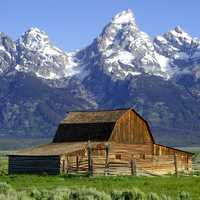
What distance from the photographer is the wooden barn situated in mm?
63656

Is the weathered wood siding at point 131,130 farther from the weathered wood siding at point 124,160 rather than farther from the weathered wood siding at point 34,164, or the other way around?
the weathered wood siding at point 34,164

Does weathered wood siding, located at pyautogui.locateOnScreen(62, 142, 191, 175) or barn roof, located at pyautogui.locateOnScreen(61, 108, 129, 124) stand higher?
barn roof, located at pyautogui.locateOnScreen(61, 108, 129, 124)

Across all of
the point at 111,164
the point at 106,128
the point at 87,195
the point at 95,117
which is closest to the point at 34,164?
the point at 111,164

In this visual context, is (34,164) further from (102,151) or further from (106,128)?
(106,128)

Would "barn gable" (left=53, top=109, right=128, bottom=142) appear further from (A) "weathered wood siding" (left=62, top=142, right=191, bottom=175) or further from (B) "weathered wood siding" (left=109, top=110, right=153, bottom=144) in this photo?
(A) "weathered wood siding" (left=62, top=142, right=191, bottom=175)

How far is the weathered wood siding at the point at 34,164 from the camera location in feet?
208

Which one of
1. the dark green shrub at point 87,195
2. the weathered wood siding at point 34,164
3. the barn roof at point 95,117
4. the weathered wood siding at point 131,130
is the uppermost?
the barn roof at point 95,117

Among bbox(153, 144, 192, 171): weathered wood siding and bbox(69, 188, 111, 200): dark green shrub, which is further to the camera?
bbox(153, 144, 192, 171): weathered wood siding

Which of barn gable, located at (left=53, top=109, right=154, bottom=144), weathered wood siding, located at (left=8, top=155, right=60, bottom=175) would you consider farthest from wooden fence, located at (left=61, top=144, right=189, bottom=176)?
barn gable, located at (left=53, top=109, right=154, bottom=144)

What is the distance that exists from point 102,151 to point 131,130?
6.85 m

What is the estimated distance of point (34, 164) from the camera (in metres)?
65.4

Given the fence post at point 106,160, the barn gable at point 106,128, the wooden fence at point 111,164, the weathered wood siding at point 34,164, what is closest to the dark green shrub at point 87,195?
the wooden fence at point 111,164

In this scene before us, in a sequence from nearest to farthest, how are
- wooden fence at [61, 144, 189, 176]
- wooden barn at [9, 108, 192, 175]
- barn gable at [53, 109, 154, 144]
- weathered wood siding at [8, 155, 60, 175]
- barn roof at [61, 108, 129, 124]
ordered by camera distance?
wooden fence at [61, 144, 189, 176] < weathered wood siding at [8, 155, 60, 175] < wooden barn at [9, 108, 192, 175] < barn gable at [53, 109, 154, 144] < barn roof at [61, 108, 129, 124]

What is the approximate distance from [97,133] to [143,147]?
223 inches
